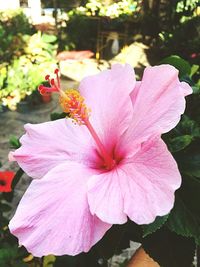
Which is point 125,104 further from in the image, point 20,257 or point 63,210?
point 20,257

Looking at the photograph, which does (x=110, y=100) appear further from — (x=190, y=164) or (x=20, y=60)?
(x=20, y=60)

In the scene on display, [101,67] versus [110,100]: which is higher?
[110,100]

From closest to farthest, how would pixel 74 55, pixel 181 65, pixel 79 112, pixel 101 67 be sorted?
pixel 79 112
pixel 181 65
pixel 74 55
pixel 101 67

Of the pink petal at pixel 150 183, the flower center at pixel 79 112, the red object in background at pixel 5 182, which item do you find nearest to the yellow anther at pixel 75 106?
the flower center at pixel 79 112

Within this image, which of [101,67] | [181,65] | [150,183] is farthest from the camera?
[101,67]

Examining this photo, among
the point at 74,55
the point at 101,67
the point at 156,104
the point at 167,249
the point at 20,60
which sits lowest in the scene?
the point at 101,67

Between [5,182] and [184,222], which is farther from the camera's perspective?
[5,182]

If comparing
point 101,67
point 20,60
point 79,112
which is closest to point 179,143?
point 79,112

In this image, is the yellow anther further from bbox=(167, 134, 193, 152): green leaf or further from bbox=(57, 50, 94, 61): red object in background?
bbox=(57, 50, 94, 61): red object in background
